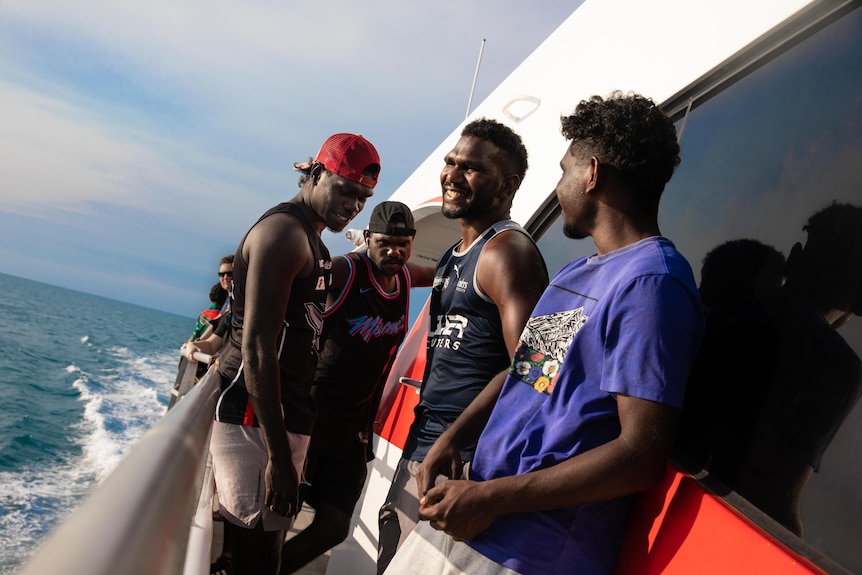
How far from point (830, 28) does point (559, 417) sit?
1.10 metres

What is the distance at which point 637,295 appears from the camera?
58.2 inches

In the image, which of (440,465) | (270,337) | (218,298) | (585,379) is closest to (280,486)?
(270,337)

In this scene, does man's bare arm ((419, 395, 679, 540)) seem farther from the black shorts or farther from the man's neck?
the black shorts

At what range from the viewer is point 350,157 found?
9.93ft

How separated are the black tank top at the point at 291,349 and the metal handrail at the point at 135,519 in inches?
59.6

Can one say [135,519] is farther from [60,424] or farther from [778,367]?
[60,424]

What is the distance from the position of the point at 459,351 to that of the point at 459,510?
0.75m

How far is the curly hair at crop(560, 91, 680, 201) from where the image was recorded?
1.72 meters

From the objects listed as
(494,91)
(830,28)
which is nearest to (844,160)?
(830,28)

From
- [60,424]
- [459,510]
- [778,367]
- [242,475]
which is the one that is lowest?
[60,424]

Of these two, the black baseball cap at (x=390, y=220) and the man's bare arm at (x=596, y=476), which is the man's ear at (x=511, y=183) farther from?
the man's bare arm at (x=596, y=476)

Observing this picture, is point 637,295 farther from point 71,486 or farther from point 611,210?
point 71,486

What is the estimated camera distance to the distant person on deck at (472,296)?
216 cm

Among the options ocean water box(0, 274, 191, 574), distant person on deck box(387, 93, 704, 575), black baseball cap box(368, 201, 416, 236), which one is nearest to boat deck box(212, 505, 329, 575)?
ocean water box(0, 274, 191, 574)
